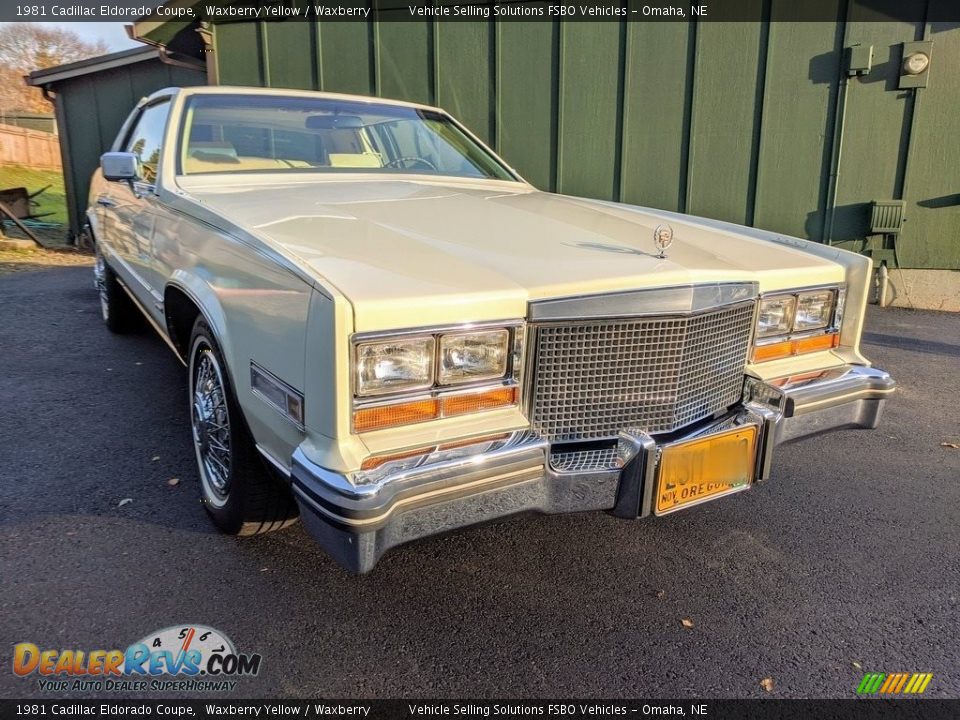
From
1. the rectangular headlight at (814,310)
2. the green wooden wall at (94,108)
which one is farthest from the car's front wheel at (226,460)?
the green wooden wall at (94,108)

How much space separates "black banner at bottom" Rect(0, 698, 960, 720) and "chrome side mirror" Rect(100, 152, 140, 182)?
7.55 feet

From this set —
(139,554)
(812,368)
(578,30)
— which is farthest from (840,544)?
(578,30)

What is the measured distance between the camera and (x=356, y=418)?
176 cm

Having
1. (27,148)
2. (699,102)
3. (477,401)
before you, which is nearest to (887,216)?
(699,102)

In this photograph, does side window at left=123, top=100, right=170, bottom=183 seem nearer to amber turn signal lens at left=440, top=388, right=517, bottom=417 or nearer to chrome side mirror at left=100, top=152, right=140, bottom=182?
chrome side mirror at left=100, top=152, right=140, bottom=182

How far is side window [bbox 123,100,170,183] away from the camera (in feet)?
11.2

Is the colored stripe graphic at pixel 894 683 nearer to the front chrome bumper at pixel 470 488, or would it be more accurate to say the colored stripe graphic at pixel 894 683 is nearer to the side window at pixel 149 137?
the front chrome bumper at pixel 470 488

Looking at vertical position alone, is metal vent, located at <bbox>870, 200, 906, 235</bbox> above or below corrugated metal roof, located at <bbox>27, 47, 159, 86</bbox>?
below

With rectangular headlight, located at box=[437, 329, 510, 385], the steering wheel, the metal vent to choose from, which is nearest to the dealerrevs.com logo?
rectangular headlight, located at box=[437, 329, 510, 385]

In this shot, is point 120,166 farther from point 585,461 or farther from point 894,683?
point 894,683

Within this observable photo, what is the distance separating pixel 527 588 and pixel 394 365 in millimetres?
948

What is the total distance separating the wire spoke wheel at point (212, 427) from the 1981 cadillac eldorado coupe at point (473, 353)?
0.04 feet

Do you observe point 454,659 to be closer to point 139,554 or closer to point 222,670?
point 222,670

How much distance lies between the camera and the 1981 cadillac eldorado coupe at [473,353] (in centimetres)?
174
